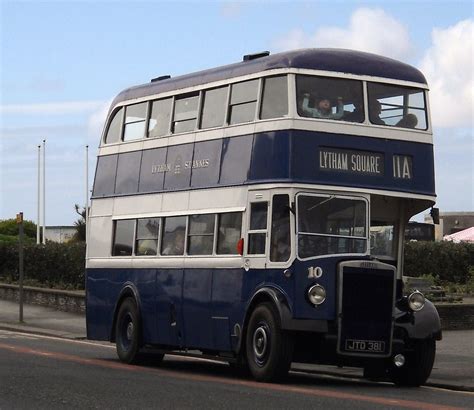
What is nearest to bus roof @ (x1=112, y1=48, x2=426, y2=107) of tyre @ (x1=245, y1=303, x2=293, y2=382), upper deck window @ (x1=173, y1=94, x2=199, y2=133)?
upper deck window @ (x1=173, y1=94, x2=199, y2=133)

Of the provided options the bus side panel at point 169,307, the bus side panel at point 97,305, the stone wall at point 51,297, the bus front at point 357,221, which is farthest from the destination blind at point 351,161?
the stone wall at point 51,297

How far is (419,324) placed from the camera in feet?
61.1

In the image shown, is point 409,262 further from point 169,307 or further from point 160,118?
point 169,307

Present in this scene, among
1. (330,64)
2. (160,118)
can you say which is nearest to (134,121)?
(160,118)

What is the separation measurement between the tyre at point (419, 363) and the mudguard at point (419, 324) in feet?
0.57

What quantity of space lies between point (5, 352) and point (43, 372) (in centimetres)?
485

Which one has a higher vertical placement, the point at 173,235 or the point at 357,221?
Answer: the point at 357,221

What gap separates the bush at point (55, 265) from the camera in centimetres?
4494

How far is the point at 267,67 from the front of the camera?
62.4ft

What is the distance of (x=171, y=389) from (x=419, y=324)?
13.0ft

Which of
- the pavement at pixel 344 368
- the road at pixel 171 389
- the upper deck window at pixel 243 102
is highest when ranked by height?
the upper deck window at pixel 243 102

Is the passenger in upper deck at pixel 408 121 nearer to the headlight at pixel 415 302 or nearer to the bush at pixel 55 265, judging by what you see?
the headlight at pixel 415 302

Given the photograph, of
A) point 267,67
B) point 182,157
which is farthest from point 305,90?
point 182,157

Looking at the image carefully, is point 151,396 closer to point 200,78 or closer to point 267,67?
point 267,67
